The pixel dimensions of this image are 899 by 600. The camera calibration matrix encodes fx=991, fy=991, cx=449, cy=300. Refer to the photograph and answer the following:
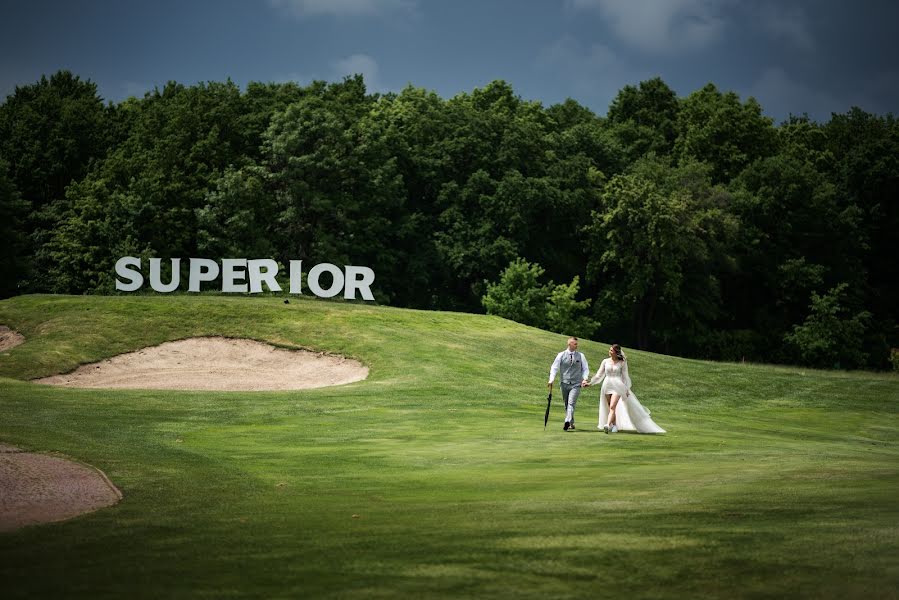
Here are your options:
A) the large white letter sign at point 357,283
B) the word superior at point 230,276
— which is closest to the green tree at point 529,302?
the large white letter sign at point 357,283

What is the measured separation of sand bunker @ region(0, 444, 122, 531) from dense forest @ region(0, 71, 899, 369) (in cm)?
4947

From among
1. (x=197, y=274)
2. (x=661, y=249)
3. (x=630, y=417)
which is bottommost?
(x=630, y=417)

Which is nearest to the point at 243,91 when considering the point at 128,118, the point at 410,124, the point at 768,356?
the point at 128,118

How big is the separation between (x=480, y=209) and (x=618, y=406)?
179ft

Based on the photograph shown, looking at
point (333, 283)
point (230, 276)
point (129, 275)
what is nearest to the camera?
point (129, 275)

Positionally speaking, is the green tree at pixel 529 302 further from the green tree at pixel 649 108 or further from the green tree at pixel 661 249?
the green tree at pixel 649 108

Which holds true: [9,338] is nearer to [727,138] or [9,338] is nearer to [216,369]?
[216,369]

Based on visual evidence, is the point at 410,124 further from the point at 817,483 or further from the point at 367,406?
the point at 817,483

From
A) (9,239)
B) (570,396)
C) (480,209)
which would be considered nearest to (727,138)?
(480,209)

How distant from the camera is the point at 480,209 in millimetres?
78812

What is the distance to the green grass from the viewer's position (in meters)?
8.88

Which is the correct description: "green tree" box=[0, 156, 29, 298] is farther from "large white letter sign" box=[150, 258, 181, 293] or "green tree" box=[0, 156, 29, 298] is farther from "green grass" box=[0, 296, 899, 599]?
"green grass" box=[0, 296, 899, 599]


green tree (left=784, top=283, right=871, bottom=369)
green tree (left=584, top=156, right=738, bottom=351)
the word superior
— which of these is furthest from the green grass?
green tree (left=784, top=283, right=871, bottom=369)

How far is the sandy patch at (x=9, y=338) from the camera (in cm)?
4197
